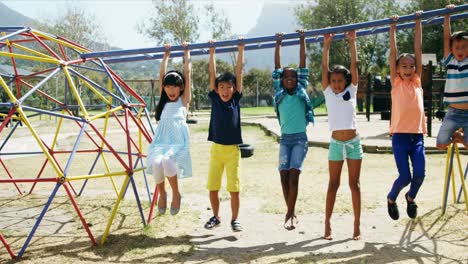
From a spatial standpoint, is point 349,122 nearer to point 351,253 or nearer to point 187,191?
point 351,253

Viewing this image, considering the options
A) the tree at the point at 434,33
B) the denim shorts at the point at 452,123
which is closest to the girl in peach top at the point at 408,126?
the denim shorts at the point at 452,123

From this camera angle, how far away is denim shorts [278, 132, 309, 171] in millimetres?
4820

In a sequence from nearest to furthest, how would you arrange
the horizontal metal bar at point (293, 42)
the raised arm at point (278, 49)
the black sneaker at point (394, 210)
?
the black sneaker at point (394, 210) < the raised arm at point (278, 49) < the horizontal metal bar at point (293, 42)

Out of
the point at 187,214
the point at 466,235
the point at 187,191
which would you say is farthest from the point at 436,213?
the point at 187,191

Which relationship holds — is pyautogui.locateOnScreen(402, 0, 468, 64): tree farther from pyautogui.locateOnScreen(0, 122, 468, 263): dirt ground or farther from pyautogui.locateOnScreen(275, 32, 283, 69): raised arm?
pyautogui.locateOnScreen(275, 32, 283, 69): raised arm

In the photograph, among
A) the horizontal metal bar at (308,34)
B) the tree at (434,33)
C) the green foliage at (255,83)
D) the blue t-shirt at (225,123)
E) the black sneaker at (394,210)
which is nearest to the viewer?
the black sneaker at (394,210)

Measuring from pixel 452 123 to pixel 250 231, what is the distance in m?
2.47

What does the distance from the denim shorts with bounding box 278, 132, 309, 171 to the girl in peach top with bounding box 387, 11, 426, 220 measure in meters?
0.90

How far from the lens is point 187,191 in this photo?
25.4ft

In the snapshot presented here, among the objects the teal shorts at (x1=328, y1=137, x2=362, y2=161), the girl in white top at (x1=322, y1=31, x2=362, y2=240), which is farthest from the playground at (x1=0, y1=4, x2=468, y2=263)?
the teal shorts at (x1=328, y1=137, x2=362, y2=161)

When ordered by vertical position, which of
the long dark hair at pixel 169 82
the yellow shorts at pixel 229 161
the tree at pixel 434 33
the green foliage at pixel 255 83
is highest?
the tree at pixel 434 33

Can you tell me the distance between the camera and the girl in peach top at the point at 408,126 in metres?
4.65

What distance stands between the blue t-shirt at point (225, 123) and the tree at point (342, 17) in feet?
121

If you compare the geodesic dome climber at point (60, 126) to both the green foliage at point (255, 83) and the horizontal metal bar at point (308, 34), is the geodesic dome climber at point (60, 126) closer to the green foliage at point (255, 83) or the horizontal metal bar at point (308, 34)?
the horizontal metal bar at point (308, 34)
